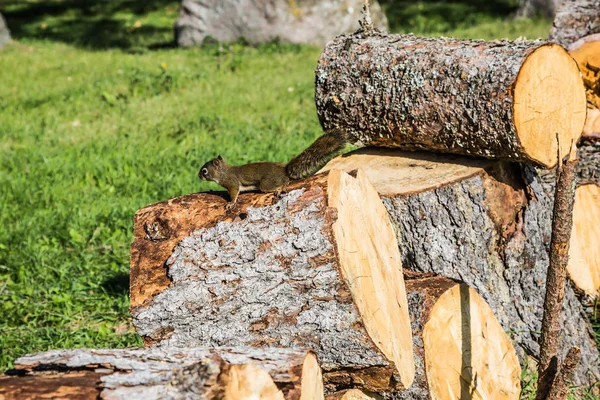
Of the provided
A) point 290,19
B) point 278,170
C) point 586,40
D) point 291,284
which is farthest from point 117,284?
point 290,19

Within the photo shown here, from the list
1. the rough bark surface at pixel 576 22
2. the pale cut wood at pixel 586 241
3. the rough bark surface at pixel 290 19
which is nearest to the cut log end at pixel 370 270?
the pale cut wood at pixel 586 241

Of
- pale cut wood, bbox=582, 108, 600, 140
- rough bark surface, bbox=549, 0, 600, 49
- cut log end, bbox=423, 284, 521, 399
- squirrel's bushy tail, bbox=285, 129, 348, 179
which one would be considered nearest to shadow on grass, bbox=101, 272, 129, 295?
squirrel's bushy tail, bbox=285, 129, 348, 179

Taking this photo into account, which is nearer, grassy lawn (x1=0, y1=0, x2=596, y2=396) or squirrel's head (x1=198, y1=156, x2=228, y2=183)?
squirrel's head (x1=198, y1=156, x2=228, y2=183)

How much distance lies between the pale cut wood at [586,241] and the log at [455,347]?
3.52 feet

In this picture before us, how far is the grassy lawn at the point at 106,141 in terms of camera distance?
5.07 m

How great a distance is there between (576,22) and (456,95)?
1649 millimetres

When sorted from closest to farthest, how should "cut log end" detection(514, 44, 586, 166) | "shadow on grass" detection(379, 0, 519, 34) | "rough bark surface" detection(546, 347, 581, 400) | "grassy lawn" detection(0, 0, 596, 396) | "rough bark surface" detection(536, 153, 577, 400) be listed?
"rough bark surface" detection(546, 347, 581, 400)
"rough bark surface" detection(536, 153, 577, 400)
"cut log end" detection(514, 44, 586, 166)
"grassy lawn" detection(0, 0, 596, 396)
"shadow on grass" detection(379, 0, 519, 34)

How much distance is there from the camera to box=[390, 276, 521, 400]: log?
3520 millimetres

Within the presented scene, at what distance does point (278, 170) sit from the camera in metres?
3.79

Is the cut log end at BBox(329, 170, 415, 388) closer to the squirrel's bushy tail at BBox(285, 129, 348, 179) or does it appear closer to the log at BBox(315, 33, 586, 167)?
the squirrel's bushy tail at BBox(285, 129, 348, 179)

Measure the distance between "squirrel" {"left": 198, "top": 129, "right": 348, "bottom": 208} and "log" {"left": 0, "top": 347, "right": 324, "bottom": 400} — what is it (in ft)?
3.62

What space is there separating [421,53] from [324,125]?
0.73 m

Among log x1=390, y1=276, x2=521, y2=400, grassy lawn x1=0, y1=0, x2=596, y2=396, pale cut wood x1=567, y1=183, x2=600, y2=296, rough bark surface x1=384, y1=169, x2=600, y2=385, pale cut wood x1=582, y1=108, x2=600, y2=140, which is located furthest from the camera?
grassy lawn x1=0, y1=0, x2=596, y2=396

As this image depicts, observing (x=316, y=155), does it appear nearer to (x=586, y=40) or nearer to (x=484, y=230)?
(x=484, y=230)
